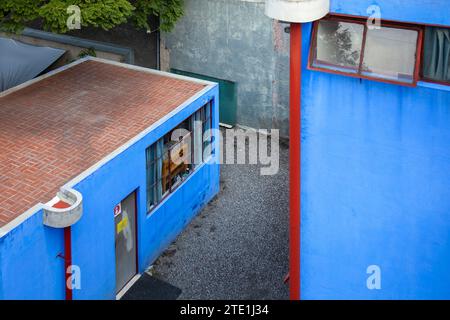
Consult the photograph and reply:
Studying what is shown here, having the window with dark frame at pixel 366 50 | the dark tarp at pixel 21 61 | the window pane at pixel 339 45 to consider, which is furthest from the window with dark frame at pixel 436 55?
the dark tarp at pixel 21 61

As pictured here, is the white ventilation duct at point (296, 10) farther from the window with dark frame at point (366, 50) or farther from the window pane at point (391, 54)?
the window pane at point (391, 54)

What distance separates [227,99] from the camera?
20.8 m

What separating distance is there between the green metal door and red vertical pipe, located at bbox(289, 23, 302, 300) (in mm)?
10191

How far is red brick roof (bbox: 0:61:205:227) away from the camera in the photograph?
1182 cm

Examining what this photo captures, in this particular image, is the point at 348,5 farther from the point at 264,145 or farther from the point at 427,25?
the point at 264,145

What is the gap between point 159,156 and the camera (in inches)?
568

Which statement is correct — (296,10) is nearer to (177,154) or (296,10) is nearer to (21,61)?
(177,154)

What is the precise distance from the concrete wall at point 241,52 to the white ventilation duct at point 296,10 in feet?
33.0

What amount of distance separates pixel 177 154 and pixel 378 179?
636 centimetres

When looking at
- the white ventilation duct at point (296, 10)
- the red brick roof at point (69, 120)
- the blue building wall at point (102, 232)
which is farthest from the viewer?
the red brick roof at point (69, 120)

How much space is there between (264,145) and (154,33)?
5013 mm

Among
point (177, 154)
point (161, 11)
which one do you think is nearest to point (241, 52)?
point (161, 11)

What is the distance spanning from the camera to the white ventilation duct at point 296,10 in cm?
876

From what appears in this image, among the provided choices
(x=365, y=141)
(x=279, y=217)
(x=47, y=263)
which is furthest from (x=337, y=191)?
(x=279, y=217)
